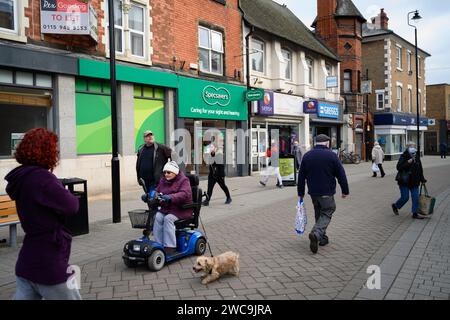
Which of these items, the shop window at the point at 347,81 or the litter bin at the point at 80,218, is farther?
the shop window at the point at 347,81

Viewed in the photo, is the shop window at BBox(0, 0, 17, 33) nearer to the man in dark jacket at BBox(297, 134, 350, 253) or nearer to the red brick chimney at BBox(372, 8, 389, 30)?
the man in dark jacket at BBox(297, 134, 350, 253)

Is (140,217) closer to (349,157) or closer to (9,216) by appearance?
(9,216)


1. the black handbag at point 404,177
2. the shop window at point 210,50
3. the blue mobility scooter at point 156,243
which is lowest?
the blue mobility scooter at point 156,243

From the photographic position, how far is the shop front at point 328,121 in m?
24.8

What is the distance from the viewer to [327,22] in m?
28.9

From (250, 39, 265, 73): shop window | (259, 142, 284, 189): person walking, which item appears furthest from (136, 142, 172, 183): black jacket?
(250, 39, 265, 73): shop window

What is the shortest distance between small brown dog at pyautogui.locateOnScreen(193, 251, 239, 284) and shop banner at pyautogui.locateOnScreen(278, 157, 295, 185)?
10.1 meters

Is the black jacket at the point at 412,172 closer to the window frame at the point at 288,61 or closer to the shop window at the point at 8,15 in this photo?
the shop window at the point at 8,15

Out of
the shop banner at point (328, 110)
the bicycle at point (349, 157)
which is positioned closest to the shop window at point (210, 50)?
the shop banner at point (328, 110)

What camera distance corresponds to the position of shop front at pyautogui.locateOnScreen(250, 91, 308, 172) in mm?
19484

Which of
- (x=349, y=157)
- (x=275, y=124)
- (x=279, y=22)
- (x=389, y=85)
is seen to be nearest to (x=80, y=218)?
(x=275, y=124)

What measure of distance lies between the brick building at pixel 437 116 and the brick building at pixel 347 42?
20838mm

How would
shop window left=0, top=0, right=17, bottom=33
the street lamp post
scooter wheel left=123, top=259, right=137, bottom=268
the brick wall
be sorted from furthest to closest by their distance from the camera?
the brick wall
shop window left=0, top=0, right=17, bottom=33
the street lamp post
scooter wheel left=123, top=259, right=137, bottom=268

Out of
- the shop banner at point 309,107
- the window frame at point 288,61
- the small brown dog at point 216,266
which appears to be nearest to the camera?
the small brown dog at point 216,266
